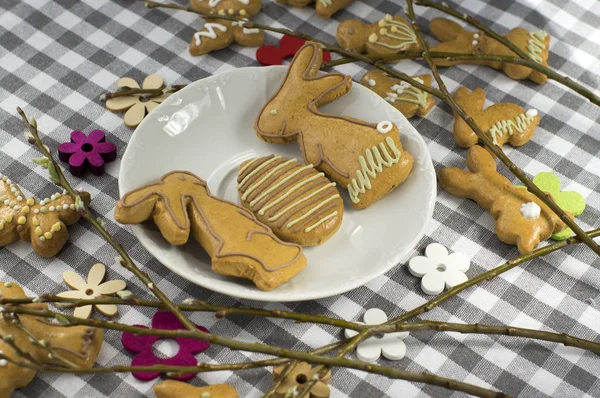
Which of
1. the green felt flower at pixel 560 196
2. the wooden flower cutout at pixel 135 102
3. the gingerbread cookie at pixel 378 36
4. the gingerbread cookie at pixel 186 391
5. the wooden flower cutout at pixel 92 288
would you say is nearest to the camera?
the gingerbread cookie at pixel 186 391

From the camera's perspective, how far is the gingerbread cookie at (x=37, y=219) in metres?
1.42

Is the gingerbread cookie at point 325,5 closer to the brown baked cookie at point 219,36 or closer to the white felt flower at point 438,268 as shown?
the brown baked cookie at point 219,36

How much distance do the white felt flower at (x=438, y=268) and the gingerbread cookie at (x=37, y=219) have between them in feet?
1.97

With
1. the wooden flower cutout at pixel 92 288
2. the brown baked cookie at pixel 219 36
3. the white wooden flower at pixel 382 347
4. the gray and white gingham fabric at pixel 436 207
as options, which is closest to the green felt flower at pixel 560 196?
the gray and white gingham fabric at pixel 436 207

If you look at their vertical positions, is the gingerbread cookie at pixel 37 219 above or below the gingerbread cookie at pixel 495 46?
below

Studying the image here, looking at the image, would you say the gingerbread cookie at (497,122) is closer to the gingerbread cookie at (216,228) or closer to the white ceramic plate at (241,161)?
the white ceramic plate at (241,161)

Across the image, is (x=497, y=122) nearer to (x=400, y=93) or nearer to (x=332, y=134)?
(x=400, y=93)

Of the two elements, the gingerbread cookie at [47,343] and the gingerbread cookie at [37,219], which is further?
the gingerbread cookie at [37,219]

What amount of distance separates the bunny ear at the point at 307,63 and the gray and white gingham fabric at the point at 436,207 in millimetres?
211

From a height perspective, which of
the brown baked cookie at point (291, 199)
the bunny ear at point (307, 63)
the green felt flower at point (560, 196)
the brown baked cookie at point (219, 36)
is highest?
the bunny ear at point (307, 63)

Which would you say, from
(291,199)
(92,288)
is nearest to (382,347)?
(291,199)

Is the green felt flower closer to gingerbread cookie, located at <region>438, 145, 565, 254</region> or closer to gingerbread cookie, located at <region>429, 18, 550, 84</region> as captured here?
gingerbread cookie, located at <region>438, 145, 565, 254</region>

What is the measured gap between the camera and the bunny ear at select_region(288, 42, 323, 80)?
1548mm

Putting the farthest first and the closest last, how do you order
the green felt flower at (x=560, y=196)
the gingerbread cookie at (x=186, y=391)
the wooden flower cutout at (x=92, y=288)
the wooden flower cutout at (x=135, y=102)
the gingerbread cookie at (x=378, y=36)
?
the gingerbread cookie at (x=378, y=36) → the wooden flower cutout at (x=135, y=102) → the green felt flower at (x=560, y=196) → the wooden flower cutout at (x=92, y=288) → the gingerbread cookie at (x=186, y=391)
